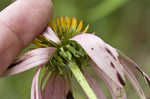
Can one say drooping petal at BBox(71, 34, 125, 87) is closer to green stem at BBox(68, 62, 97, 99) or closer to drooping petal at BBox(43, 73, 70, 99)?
green stem at BBox(68, 62, 97, 99)

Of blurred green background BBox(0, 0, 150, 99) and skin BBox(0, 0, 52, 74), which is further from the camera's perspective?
blurred green background BBox(0, 0, 150, 99)

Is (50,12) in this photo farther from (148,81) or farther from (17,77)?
(17,77)

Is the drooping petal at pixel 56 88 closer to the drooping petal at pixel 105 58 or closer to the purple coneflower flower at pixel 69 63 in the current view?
the purple coneflower flower at pixel 69 63

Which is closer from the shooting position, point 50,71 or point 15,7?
point 15,7

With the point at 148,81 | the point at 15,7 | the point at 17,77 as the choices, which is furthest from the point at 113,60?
the point at 17,77

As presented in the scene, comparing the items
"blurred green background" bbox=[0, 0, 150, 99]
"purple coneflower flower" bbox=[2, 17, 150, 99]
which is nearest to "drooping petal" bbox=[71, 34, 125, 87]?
"purple coneflower flower" bbox=[2, 17, 150, 99]

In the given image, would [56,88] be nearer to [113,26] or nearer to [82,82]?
[82,82]

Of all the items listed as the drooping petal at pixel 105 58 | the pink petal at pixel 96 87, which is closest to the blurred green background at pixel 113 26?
the pink petal at pixel 96 87
